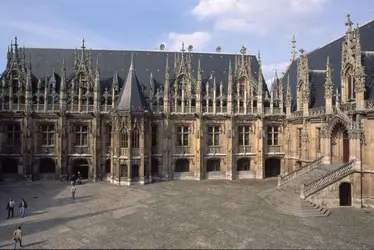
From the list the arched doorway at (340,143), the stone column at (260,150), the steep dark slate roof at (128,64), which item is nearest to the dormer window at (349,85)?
the arched doorway at (340,143)

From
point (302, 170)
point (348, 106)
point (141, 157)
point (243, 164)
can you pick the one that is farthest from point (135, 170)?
point (348, 106)

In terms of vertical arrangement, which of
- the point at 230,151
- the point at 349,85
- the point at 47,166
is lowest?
the point at 47,166

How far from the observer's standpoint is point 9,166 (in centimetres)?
3909

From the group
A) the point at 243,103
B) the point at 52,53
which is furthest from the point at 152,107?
the point at 52,53

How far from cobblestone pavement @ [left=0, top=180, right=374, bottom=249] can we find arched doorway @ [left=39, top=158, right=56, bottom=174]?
6953 mm

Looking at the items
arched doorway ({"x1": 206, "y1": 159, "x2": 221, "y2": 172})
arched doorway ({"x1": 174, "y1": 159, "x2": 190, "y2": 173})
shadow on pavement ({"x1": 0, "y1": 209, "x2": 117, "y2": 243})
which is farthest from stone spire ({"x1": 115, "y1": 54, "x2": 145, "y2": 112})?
shadow on pavement ({"x1": 0, "y1": 209, "x2": 117, "y2": 243})

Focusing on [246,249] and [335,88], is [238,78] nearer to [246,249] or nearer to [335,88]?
[335,88]

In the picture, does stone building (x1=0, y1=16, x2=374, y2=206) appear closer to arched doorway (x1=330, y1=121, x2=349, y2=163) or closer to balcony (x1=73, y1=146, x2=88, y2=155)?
balcony (x1=73, y1=146, x2=88, y2=155)

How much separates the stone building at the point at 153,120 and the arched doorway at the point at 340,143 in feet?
10.0

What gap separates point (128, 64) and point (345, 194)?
3017cm

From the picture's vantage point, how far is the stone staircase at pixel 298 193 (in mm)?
24547

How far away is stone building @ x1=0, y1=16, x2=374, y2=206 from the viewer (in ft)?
121

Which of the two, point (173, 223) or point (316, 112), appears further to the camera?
point (316, 112)

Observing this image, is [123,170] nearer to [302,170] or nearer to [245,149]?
[245,149]
